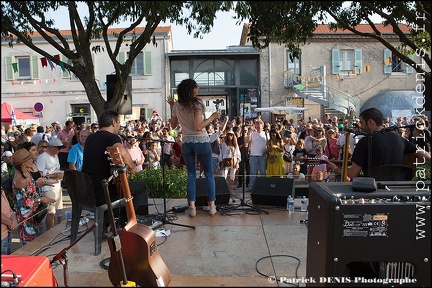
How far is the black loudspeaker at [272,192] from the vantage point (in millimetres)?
5898

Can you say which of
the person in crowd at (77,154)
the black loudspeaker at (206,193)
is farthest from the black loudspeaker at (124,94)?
the black loudspeaker at (206,193)

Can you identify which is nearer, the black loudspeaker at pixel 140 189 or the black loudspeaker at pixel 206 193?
the black loudspeaker at pixel 140 189

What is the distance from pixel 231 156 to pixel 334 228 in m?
7.80

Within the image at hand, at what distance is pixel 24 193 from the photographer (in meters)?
5.18

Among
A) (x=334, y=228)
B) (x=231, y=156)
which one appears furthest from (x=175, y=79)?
(x=334, y=228)

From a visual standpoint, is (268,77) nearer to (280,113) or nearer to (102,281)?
(280,113)

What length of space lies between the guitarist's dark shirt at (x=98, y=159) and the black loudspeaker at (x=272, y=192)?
2352 millimetres

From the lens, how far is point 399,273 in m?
2.31

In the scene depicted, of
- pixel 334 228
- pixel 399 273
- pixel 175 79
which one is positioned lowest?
pixel 399 273

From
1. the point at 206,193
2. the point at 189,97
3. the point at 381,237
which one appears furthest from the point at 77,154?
the point at 381,237

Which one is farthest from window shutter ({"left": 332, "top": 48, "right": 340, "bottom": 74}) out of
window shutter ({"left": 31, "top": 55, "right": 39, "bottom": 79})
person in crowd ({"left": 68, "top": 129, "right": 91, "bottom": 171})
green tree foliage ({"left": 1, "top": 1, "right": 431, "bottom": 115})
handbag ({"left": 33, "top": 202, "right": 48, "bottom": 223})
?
handbag ({"left": 33, "top": 202, "right": 48, "bottom": 223})

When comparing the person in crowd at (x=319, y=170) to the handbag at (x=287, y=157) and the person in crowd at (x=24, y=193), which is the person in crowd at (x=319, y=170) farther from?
the person in crowd at (x=24, y=193)

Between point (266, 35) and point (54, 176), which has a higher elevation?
point (266, 35)

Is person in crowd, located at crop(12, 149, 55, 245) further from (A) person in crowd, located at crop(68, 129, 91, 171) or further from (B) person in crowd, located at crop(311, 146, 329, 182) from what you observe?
(B) person in crowd, located at crop(311, 146, 329, 182)
